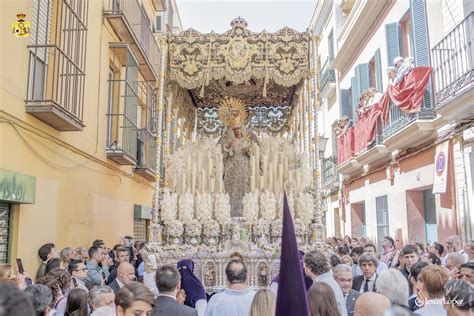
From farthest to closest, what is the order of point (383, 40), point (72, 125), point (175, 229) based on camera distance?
point (383, 40) → point (72, 125) → point (175, 229)

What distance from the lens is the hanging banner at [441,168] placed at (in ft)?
26.2

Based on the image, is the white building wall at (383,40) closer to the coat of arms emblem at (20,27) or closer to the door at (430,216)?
the door at (430,216)

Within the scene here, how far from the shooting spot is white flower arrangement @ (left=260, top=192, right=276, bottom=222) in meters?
6.21

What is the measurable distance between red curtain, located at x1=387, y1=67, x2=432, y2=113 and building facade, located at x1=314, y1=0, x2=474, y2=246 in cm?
12

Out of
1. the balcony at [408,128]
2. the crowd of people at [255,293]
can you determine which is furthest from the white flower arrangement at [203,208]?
the balcony at [408,128]

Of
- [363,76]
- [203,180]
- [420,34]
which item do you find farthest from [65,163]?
[363,76]

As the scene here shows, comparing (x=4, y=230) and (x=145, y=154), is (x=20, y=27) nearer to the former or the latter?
(x=4, y=230)

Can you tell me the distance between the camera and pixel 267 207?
6.20 meters

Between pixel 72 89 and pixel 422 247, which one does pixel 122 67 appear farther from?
pixel 422 247

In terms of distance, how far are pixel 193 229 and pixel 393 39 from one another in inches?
287

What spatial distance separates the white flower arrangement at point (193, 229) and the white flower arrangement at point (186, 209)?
0.05 metres

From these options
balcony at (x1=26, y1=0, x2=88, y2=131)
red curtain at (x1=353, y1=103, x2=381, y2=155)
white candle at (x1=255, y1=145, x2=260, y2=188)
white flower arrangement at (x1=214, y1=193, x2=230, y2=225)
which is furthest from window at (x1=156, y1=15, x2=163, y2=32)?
white flower arrangement at (x1=214, y1=193, x2=230, y2=225)

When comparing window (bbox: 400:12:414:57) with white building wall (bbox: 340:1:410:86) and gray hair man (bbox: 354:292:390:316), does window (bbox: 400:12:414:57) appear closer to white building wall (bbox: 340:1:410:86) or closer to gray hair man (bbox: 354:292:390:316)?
white building wall (bbox: 340:1:410:86)

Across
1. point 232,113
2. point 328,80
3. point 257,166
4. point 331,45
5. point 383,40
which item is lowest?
point 257,166
